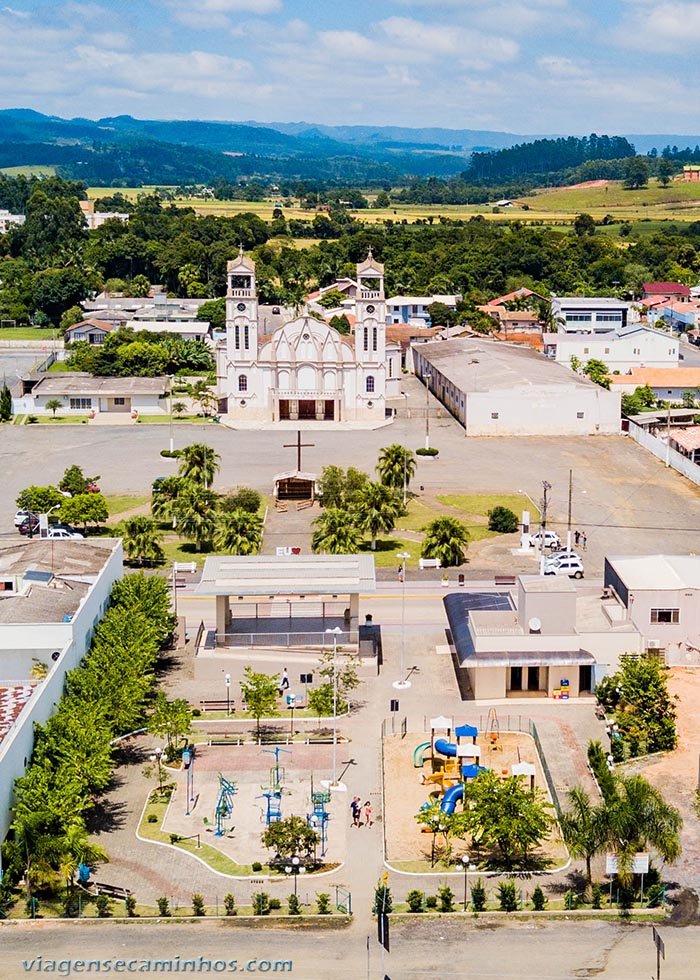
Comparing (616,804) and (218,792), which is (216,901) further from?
(616,804)

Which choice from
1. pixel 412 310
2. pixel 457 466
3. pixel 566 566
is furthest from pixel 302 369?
pixel 412 310

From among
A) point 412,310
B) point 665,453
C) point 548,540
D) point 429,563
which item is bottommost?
point 429,563

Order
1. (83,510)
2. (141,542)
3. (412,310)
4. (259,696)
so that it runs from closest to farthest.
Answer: (259,696) → (141,542) → (83,510) → (412,310)

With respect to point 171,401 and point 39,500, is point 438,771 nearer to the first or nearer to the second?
point 39,500

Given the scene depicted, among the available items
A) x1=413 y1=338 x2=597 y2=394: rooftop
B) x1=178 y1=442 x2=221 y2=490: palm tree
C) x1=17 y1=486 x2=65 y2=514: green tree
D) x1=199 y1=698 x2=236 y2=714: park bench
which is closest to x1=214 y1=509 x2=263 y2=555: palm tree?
x1=178 y1=442 x2=221 y2=490: palm tree

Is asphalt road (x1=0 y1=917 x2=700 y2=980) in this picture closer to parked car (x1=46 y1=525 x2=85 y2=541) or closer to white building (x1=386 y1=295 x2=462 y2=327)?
parked car (x1=46 y1=525 x2=85 y2=541)
